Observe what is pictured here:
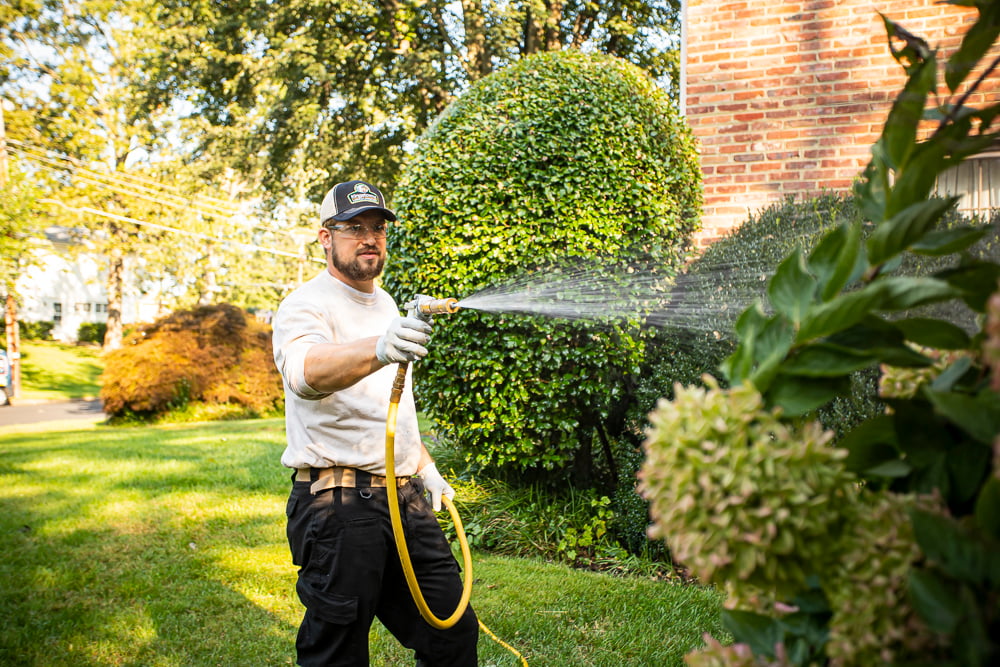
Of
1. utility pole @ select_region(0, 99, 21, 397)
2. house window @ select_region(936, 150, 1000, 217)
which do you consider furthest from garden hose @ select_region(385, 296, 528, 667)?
utility pole @ select_region(0, 99, 21, 397)

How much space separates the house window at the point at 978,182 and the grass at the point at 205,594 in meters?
4.23

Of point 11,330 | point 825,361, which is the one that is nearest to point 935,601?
point 825,361

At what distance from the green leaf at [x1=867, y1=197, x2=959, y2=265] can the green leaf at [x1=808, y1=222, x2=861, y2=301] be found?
0.02 m

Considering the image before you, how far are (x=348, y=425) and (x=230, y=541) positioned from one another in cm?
336

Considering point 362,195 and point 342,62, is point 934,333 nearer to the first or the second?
point 362,195

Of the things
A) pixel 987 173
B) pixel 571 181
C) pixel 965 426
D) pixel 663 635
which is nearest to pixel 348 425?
pixel 663 635

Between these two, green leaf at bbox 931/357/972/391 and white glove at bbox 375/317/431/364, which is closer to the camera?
green leaf at bbox 931/357/972/391

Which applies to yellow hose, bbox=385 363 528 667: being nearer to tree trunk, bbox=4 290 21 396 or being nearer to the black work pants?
the black work pants

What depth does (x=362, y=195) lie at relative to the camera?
3.27 meters

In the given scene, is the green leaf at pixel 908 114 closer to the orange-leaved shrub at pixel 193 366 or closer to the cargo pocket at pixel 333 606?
the cargo pocket at pixel 333 606

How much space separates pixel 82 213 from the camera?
23.4 metres

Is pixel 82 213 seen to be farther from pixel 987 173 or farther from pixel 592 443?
pixel 987 173

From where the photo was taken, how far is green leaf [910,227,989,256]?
858mm

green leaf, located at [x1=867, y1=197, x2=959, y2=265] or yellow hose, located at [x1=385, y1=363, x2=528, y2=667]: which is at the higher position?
green leaf, located at [x1=867, y1=197, x2=959, y2=265]
